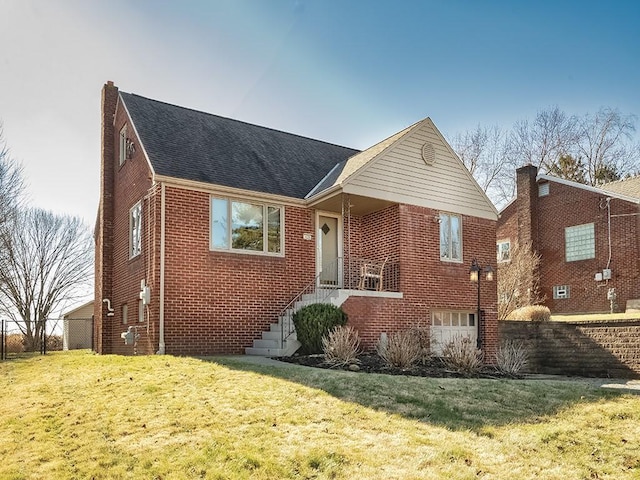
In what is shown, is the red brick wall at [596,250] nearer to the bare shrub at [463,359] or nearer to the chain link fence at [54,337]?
the bare shrub at [463,359]

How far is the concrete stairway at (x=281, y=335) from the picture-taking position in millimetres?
12828

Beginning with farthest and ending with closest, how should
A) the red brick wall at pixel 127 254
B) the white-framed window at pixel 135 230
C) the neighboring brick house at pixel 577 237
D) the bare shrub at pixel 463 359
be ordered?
the neighboring brick house at pixel 577 237, the white-framed window at pixel 135 230, the red brick wall at pixel 127 254, the bare shrub at pixel 463 359

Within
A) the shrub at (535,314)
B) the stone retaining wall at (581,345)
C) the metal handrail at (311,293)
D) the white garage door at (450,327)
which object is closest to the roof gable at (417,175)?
the metal handrail at (311,293)

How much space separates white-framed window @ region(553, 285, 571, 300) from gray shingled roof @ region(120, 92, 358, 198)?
12.8 m

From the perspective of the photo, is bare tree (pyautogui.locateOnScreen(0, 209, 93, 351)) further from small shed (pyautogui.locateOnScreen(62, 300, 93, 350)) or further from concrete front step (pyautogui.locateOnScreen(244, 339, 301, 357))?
concrete front step (pyautogui.locateOnScreen(244, 339, 301, 357))

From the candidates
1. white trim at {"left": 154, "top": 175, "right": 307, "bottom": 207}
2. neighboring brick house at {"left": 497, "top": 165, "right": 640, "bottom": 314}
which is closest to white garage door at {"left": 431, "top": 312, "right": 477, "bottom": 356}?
white trim at {"left": 154, "top": 175, "right": 307, "bottom": 207}

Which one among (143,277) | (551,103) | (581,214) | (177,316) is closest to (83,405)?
(177,316)

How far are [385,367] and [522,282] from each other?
16.6 m

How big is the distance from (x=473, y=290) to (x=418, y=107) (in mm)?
7153

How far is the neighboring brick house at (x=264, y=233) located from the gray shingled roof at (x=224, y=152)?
0.05m

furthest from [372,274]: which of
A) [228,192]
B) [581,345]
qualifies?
[581,345]

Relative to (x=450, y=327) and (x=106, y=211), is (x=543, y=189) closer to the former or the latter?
(x=450, y=327)

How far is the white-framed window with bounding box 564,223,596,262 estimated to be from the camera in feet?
77.8

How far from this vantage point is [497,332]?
56.7 feet
